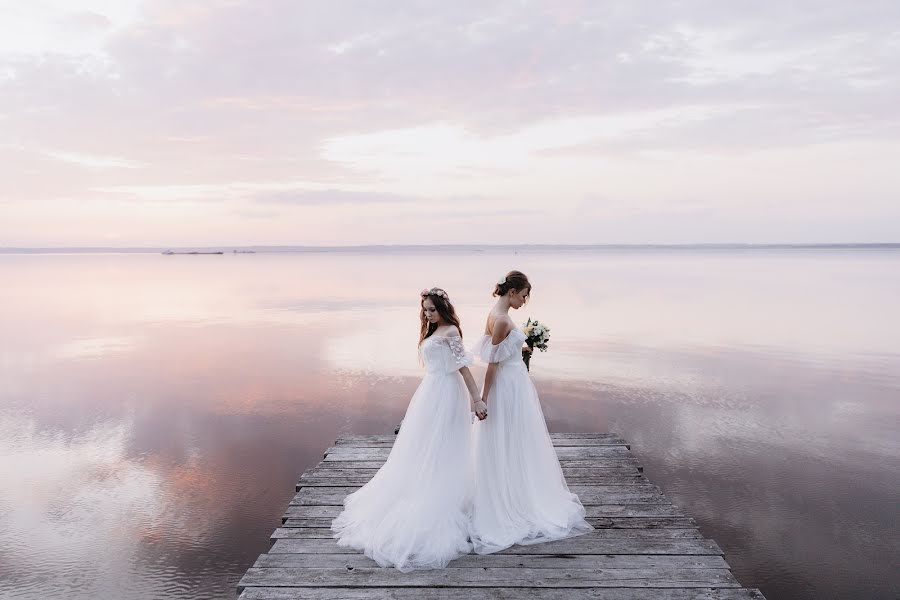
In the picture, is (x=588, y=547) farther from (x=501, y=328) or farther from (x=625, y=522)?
(x=501, y=328)

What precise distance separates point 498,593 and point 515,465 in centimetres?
146

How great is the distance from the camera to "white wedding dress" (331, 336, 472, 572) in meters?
5.98

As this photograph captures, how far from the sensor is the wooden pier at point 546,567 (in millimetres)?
5312

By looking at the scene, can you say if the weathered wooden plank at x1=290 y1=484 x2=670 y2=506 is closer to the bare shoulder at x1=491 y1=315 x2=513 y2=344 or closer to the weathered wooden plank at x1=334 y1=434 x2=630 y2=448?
the weathered wooden plank at x1=334 y1=434 x2=630 y2=448

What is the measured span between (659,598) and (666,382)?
1186cm

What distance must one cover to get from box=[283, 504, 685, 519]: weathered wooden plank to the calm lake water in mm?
1391

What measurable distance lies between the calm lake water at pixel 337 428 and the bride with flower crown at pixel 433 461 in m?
2.42

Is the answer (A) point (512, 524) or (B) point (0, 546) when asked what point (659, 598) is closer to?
(A) point (512, 524)

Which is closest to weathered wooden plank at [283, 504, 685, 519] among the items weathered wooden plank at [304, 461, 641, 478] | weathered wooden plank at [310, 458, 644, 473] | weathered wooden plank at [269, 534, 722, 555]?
weathered wooden plank at [269, 534, 722, 555]

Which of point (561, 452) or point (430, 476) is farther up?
point (430, 476)

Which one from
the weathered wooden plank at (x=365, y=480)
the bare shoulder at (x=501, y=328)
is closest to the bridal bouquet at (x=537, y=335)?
the bare shoulder at (x=501, y=328)

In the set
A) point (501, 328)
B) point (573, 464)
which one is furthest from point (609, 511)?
point (501, 328)

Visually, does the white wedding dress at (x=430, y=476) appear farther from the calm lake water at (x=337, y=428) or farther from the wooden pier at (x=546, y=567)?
the calm lake water at (x=337, y=428)

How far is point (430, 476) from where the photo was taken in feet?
→ 20.3
